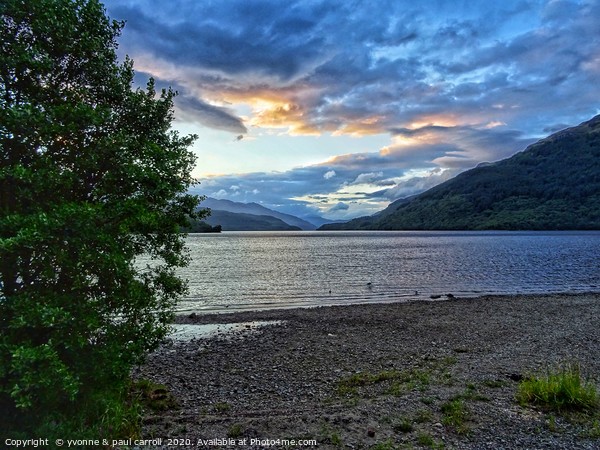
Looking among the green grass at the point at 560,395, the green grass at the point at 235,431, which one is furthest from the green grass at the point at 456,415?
the green grass at the point at 235,431

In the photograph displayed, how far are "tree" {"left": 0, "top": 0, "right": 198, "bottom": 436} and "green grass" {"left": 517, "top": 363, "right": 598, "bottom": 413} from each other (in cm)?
1192

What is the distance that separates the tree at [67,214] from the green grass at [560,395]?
1192cm

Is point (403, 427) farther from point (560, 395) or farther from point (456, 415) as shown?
point (560, 395)

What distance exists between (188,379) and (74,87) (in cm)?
1201

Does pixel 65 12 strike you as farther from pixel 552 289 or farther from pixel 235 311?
pixel 552 289

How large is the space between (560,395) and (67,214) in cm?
1488

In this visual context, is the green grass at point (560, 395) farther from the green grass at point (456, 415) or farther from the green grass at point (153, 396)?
the green grass at point (153, 396)

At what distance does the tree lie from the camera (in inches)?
312

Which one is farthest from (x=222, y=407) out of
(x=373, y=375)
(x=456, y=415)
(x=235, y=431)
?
(x=456, y=415)

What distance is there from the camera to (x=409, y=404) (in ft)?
40.0

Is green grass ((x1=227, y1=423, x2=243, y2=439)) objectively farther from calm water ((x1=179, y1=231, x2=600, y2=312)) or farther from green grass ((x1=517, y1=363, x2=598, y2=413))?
calm water ((x1=179, y1=231, x2=600, y2=312))

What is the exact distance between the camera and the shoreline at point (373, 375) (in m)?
10.4

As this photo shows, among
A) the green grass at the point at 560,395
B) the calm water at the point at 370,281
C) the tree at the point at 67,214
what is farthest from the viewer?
the calm water at the point at 370,281

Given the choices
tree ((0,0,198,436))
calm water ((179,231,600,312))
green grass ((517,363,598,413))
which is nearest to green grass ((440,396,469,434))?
green grass ((517,363,598,413))
